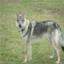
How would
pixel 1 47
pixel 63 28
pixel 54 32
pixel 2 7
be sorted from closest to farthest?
pixel 54 32 < pixel 1 47 < pixel 63 28 < pixel 2 7

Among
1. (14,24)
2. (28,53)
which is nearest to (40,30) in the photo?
(28,53)

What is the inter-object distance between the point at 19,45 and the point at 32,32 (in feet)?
5.66

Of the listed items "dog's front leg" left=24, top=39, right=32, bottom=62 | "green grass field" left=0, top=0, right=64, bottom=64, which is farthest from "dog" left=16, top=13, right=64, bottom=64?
"green grass field" left=0, top=0, right=64, bottom=64

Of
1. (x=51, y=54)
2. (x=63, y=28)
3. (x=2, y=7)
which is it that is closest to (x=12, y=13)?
(x=2, y=7)

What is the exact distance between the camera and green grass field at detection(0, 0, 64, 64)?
8.50 m

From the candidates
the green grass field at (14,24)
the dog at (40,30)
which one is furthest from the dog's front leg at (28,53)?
the green grass field at (14,24)

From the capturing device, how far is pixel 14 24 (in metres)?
12.2

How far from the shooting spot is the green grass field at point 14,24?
8.50m

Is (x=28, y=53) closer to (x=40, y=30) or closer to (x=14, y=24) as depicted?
(x=40, y=30)

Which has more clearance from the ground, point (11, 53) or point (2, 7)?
point (2, 7)

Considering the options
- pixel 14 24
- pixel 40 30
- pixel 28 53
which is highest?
pixel 40 30

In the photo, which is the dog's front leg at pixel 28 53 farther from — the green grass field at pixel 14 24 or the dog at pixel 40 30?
the green grass field at pixel 14 24

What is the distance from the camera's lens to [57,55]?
8117 mm

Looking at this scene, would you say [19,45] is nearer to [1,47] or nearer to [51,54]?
[1,47]
